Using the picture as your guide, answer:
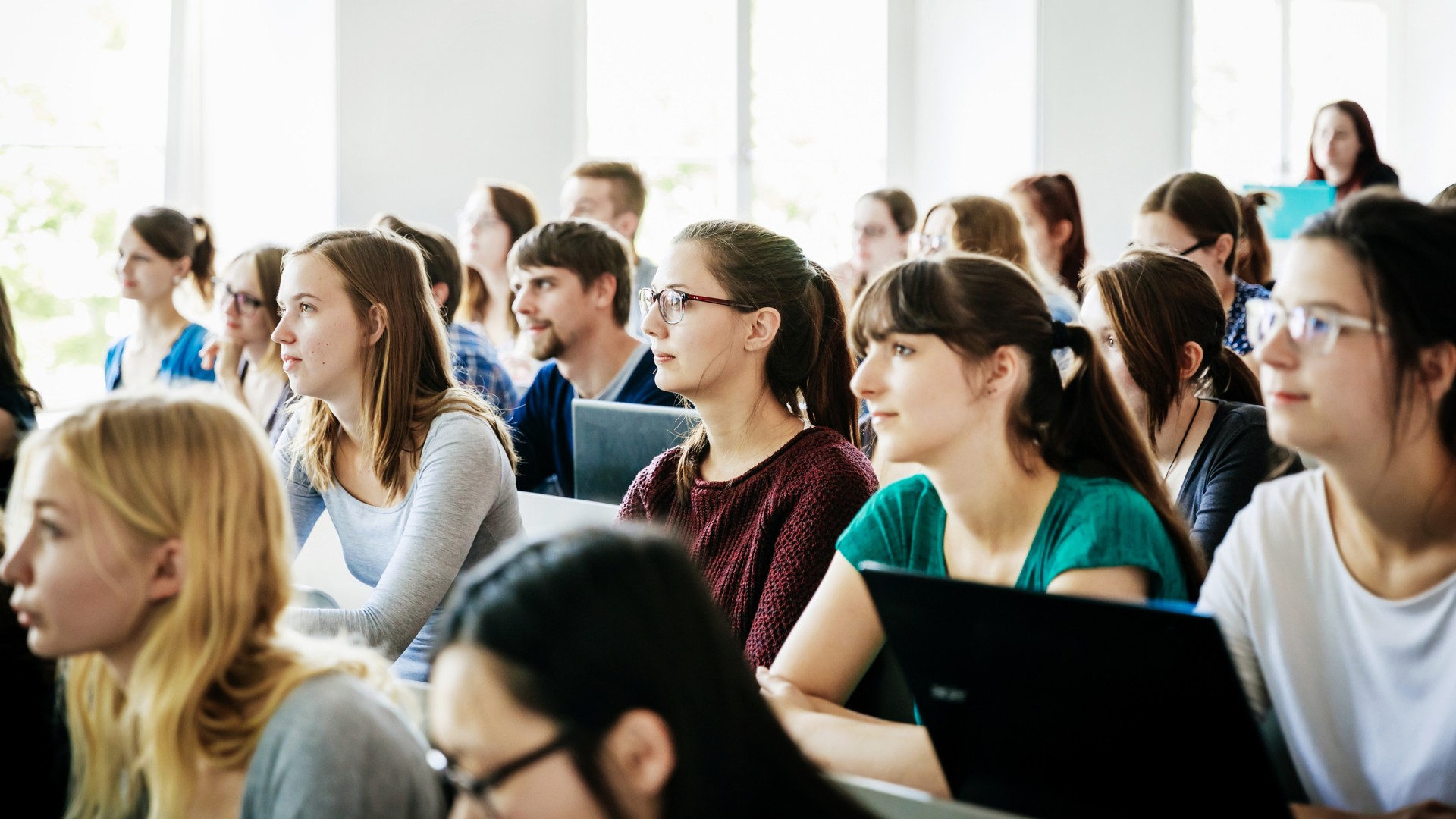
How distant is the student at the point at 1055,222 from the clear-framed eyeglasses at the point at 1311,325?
122 inches

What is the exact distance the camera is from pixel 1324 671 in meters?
1.37

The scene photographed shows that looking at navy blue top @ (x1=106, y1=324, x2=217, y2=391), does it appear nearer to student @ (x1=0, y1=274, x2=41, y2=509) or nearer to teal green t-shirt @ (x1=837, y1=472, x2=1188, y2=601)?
student @ (x1=0, y1=274, x2=41, y2=509)

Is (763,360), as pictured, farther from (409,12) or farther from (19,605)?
(409,12)

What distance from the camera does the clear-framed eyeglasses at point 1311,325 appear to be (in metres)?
1.31

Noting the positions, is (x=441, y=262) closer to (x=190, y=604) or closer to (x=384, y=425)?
(x=384, y=425)

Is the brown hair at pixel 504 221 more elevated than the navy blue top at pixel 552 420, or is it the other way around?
the brown hair at pixel 504 221

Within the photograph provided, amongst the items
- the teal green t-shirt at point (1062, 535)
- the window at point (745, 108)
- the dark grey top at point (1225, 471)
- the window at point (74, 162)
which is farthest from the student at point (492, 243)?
the teal green t-shirt at point (1062, 535)

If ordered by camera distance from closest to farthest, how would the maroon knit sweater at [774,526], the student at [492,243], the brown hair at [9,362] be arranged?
the maroon knit sweater at [774,526], the brown hair at [9,362], the student at [492,243]

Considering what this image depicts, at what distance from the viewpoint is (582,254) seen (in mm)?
3330

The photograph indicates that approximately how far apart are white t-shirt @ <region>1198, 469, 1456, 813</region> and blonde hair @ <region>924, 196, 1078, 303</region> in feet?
8.05

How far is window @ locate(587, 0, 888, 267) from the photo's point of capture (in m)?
5.95

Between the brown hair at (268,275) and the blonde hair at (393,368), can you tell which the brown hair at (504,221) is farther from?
the blonde hair at (393,368)

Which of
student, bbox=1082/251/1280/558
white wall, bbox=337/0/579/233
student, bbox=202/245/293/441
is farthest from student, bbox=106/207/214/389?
student, bbox=1082/251/1280/558

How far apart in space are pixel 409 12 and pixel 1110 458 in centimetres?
412
